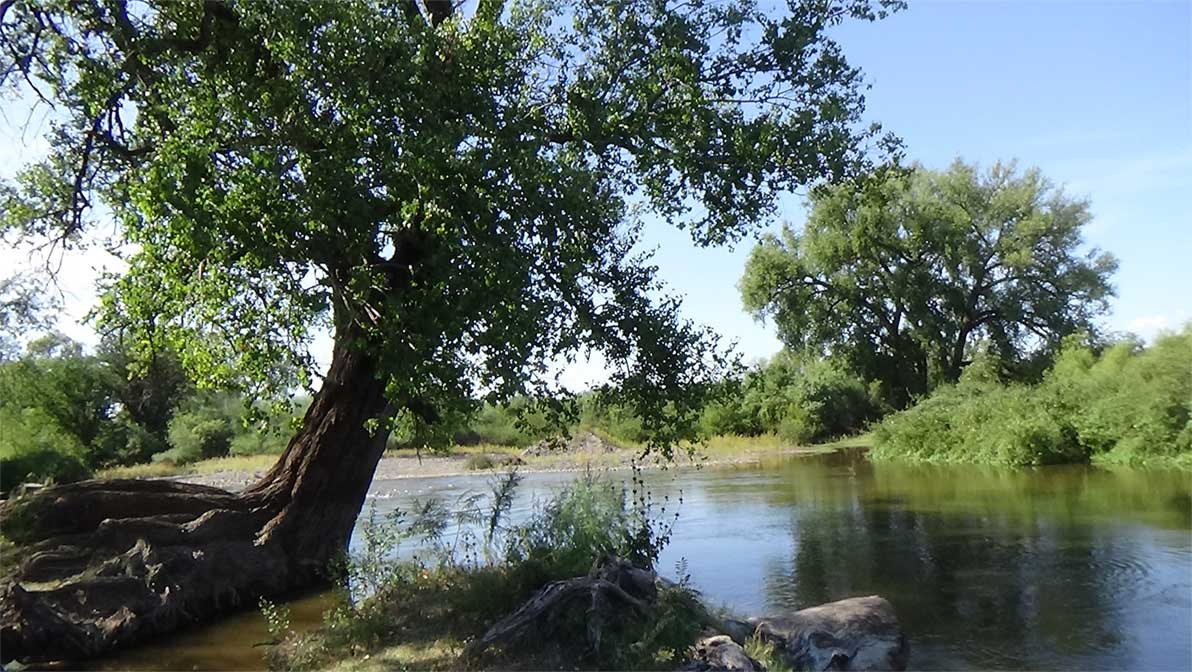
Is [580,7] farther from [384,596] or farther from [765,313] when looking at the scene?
[765,313]

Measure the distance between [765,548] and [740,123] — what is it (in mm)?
7424

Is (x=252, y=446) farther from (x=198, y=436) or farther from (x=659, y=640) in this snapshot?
(x=659, y=640)

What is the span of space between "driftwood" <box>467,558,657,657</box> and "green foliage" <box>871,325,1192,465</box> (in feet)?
65.8

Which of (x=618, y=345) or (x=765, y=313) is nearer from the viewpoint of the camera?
(x=618, y=345)

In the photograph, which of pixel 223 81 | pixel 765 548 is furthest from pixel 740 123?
pixel 765 548

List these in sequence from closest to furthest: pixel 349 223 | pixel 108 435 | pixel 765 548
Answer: pixel 349 223 → pixel 765 548 → pixel 108 435

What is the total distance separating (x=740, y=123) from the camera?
11.0 m

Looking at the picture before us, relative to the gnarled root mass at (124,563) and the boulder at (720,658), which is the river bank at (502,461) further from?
the boulder at (720,658)

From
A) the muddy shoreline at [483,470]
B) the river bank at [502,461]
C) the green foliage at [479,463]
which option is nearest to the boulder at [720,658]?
the muddy shoreline at [483,470]

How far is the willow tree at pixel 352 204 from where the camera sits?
8359 mm

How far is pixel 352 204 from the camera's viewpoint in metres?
8.34

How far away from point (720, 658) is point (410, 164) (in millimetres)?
5027

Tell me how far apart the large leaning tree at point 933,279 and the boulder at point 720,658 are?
32.6m

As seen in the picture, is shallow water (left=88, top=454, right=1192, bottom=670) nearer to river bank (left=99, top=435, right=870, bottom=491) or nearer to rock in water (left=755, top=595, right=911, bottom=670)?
rock in water (left=755, top=595, right=911, bottom=670)
